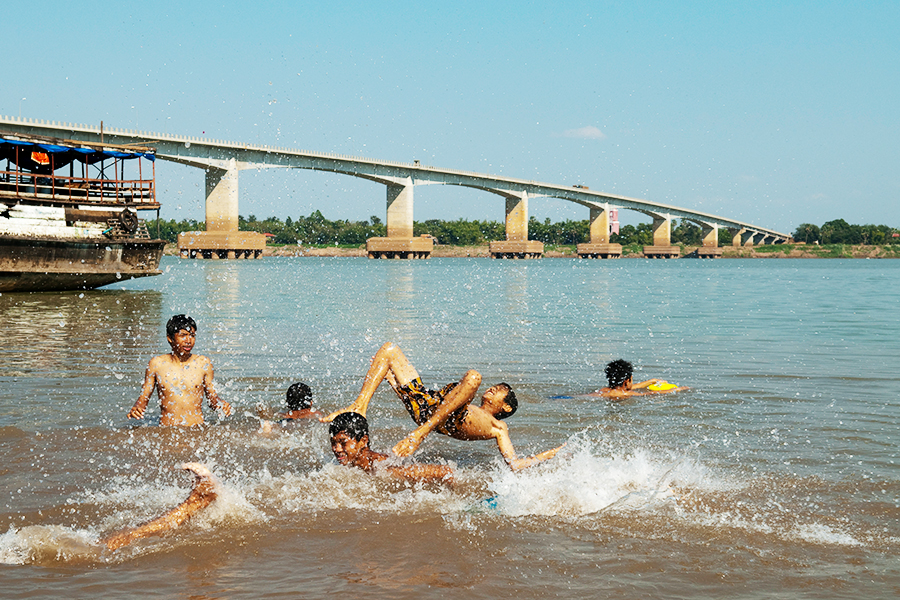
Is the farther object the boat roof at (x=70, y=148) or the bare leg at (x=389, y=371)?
the boat roof at (x=70, y=148)

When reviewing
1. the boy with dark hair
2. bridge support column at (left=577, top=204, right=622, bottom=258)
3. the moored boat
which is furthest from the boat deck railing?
bridge support column at (left=577, top=204, right=622, bottom=258)

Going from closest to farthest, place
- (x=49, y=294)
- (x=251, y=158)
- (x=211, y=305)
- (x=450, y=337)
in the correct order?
(x=450, y=337) < (x=211, y=305) < (x=49, y=294) < (x=251, y=158)

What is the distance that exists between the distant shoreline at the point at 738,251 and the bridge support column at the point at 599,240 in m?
10.7

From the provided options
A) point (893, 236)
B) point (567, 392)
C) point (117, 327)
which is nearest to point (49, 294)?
point (117, 327)

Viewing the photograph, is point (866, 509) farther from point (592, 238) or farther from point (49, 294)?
point (592, 238)

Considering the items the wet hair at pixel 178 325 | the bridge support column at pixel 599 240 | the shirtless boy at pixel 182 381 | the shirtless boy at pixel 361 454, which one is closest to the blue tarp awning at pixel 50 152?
the shirtless boy at pixel 182 381

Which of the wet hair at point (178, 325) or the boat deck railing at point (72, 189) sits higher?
the boat deck railing at point (72, 189)

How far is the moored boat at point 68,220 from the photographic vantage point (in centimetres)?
2436

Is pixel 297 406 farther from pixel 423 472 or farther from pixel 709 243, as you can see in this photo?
pixel 709 243

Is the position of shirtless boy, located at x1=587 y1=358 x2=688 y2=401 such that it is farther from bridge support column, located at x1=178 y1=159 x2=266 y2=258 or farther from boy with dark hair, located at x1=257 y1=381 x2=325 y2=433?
bridge support column, located at x1=178 y1=159 x2=266 y2=258

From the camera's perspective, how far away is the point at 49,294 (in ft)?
87.6

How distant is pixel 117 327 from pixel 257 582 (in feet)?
46.2

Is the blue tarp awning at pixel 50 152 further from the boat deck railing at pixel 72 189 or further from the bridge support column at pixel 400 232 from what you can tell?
the bridge support column at pixel 400 232

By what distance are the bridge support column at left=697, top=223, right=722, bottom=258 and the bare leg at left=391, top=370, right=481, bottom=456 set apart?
123 meters
